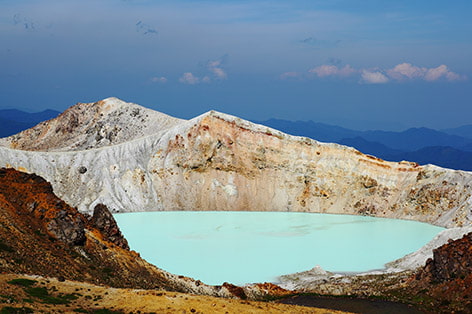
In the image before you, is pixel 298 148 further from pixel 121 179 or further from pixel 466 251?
pixel 466 251

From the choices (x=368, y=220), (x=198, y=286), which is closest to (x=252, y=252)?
(x=198, y=286)

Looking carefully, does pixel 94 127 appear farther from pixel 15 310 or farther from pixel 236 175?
pixel 15 310

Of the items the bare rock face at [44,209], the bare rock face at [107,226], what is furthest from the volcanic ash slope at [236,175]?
the bare rock face at [44,209]

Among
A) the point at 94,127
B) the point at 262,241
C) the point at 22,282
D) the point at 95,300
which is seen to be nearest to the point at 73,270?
the point at 22,282

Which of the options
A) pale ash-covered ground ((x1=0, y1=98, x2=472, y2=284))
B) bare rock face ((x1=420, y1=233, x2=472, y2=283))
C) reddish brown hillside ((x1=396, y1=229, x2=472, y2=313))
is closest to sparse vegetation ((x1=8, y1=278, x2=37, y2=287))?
reddish brown hillside ((x1=396, y1=229, x2=472, y2=313))

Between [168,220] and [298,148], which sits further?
[298,148]

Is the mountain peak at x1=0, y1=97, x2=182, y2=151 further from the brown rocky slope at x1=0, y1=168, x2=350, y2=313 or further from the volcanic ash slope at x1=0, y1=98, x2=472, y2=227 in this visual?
the brown rocky slope at x1=0, y1=168, x2=350, y2=313
